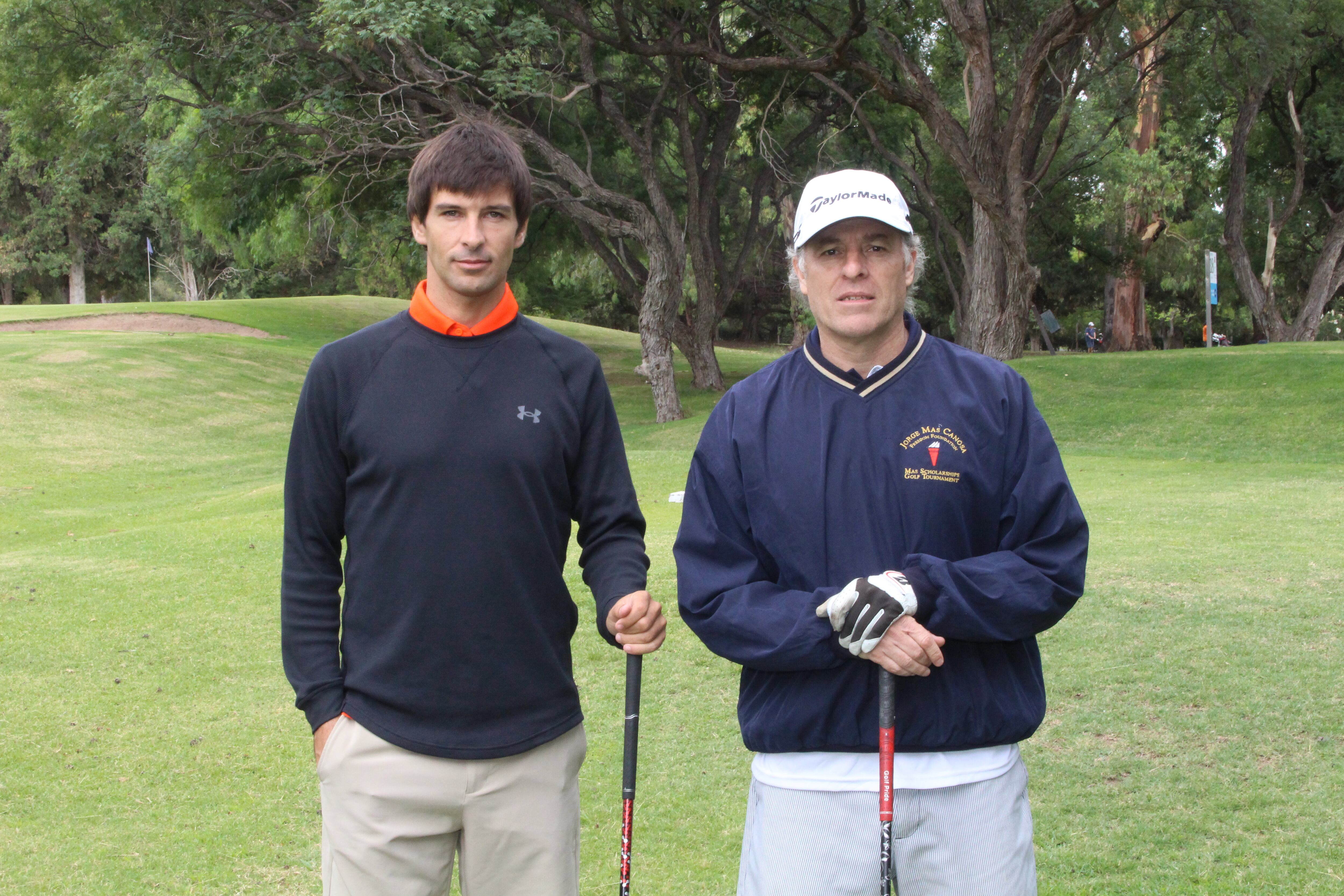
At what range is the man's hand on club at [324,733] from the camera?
8.79 feet

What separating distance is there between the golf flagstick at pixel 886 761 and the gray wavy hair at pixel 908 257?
0.92 m

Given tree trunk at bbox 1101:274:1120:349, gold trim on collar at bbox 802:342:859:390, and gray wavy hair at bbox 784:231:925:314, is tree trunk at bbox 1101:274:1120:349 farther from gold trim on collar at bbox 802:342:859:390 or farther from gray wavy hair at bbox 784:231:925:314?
gold trim on collar at bbox 802:342:859:390

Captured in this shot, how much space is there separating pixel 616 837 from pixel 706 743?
1.09 metres

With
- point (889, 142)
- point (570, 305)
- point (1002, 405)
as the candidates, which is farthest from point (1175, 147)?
point (1002, 405)

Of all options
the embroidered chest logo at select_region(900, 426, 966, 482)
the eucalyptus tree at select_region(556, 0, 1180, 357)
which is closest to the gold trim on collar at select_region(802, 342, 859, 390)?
the embroidered chest logo at select_region(900, 426, 966, 482)

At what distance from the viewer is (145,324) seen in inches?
1471

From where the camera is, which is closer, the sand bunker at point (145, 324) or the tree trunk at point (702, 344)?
the tree trunk at point (702, 344)

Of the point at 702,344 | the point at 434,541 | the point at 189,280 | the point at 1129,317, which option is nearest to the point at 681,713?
the point at 434,541

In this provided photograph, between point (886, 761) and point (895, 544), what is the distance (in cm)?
45

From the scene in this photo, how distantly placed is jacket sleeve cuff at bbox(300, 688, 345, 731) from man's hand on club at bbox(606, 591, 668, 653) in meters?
0.63

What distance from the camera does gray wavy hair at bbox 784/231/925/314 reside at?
9.08 feet

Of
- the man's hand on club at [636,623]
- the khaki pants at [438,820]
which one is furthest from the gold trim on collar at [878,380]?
the khaki pants at [438,820]

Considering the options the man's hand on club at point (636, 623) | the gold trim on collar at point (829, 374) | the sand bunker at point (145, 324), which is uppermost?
the sand bunker at point (145, 324)

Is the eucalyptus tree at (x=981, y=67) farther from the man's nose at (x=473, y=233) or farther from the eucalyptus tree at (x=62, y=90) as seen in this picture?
the man's nose at (x=473, y=233)
